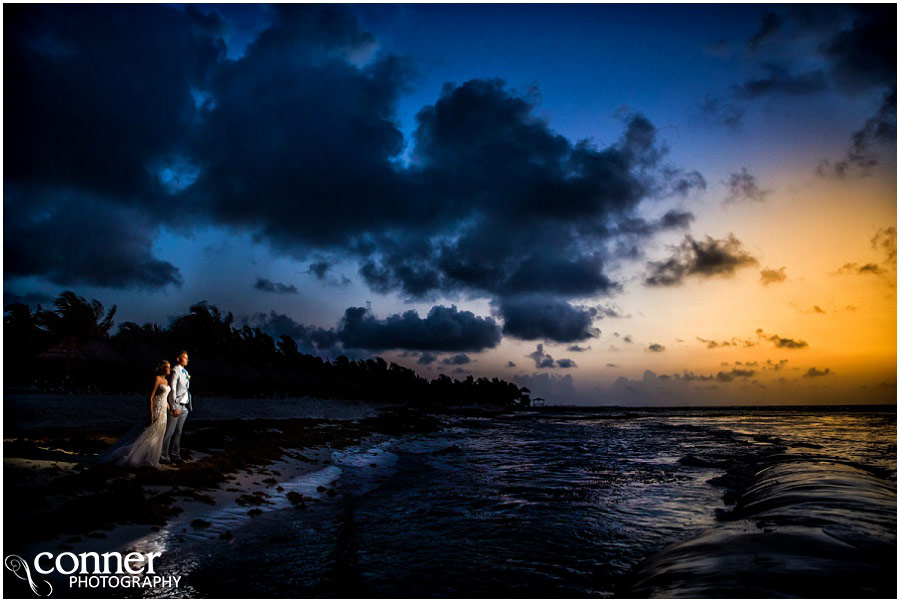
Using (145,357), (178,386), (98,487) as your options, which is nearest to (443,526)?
(98,487)

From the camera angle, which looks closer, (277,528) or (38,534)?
(38,534)

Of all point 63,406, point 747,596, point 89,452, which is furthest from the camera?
point 63,406

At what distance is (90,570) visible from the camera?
668 cm

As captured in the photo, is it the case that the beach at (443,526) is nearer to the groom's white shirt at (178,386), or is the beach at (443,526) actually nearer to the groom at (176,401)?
the groom at (176,401)

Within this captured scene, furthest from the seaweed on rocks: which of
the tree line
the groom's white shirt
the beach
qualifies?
the tree line

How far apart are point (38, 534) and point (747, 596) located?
998cm

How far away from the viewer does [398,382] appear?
135500 mm

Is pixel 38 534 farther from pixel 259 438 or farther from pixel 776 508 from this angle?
pixel 776 508

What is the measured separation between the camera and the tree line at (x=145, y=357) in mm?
39969

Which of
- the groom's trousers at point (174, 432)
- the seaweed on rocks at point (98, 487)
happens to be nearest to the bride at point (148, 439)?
A: the seaweed on rocks at point (98, 487)

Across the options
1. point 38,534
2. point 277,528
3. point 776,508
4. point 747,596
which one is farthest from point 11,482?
point 776,508

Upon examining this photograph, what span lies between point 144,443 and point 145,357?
36.8 m

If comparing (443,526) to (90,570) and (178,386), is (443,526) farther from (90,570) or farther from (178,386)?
(178,386)

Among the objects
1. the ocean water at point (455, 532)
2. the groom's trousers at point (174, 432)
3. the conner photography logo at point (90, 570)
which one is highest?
the groom's trousers at point (174, 432)
